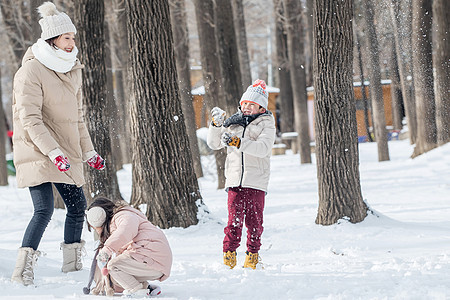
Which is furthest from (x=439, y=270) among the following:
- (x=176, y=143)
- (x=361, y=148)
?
(x=361, y=148)

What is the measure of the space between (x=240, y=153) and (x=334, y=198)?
7.62 ft

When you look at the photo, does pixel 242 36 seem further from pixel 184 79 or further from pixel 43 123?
pixel 43 123

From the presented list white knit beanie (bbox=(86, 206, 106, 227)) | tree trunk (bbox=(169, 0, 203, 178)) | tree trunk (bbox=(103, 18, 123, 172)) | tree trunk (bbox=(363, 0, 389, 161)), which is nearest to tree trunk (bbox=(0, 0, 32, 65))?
tree trunk (bbox=(103, 18, 123, 172))

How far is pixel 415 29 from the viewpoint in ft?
45.7

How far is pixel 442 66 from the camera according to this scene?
12.9 metres

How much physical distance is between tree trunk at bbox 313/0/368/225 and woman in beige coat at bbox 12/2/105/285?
125 inches

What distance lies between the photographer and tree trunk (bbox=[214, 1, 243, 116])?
12.0 meters

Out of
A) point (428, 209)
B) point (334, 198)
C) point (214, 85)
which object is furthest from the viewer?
point (214, 85)

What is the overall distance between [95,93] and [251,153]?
3.80m

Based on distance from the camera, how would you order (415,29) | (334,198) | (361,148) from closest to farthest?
1. (334,198)
2. (415,29)
3. (361,148)

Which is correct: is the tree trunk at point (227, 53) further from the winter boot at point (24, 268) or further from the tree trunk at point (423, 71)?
the winter boot at point (24, 268)

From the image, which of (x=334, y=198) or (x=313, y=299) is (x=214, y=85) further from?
(x=313, y=299)

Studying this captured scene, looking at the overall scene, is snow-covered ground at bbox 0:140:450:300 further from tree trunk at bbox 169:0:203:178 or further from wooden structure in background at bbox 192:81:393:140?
wooden structure in background at bbox 192:81:393:140

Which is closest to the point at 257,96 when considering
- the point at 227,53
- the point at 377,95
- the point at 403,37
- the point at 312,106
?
the point at 227,53
